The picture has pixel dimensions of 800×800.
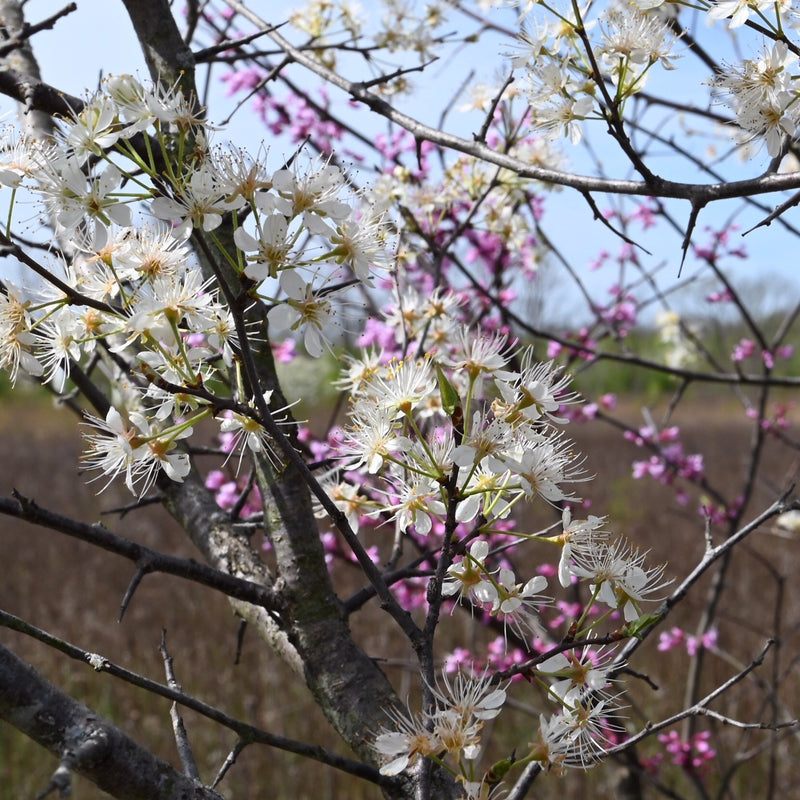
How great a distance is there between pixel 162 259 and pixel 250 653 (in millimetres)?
4287

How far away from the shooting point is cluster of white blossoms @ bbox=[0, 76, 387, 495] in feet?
2.17

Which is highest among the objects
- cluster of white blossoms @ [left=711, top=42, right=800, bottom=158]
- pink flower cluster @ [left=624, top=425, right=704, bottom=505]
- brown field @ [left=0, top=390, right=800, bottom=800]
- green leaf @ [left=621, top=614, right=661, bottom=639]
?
cluster of white blossoms @ [left=711, top=42, right=800, bottom=158]

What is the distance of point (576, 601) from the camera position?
230cm

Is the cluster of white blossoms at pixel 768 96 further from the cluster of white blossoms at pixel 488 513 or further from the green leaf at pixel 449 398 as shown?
the green leaf at pixel 449 398

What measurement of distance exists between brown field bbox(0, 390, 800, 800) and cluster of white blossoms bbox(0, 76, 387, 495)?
4.82ft

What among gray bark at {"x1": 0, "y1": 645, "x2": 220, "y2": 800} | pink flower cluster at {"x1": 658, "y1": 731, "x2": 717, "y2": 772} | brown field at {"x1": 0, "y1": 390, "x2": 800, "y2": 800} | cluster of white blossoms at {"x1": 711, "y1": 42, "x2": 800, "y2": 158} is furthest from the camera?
brown field at {"x1": 0, "y1": 390, "x2": 800, "y2": 800}

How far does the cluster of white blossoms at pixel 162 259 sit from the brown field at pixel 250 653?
147 centimetres

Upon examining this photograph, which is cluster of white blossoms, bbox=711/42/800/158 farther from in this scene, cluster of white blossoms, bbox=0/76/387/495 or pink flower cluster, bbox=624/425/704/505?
pink flower cluster, bbox=624/425/704/505

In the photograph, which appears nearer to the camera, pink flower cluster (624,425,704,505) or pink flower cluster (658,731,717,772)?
pink flower cluster (658,731,717,772)

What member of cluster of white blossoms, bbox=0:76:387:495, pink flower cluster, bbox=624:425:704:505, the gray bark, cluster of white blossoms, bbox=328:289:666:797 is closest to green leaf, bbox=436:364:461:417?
cluster of white blossoms, bbox=328:289:666:797

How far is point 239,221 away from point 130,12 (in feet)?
1.47

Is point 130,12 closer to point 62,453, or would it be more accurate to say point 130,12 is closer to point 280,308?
point 280,308

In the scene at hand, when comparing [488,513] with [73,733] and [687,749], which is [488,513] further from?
[687,749]

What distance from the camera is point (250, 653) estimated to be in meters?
4.68
